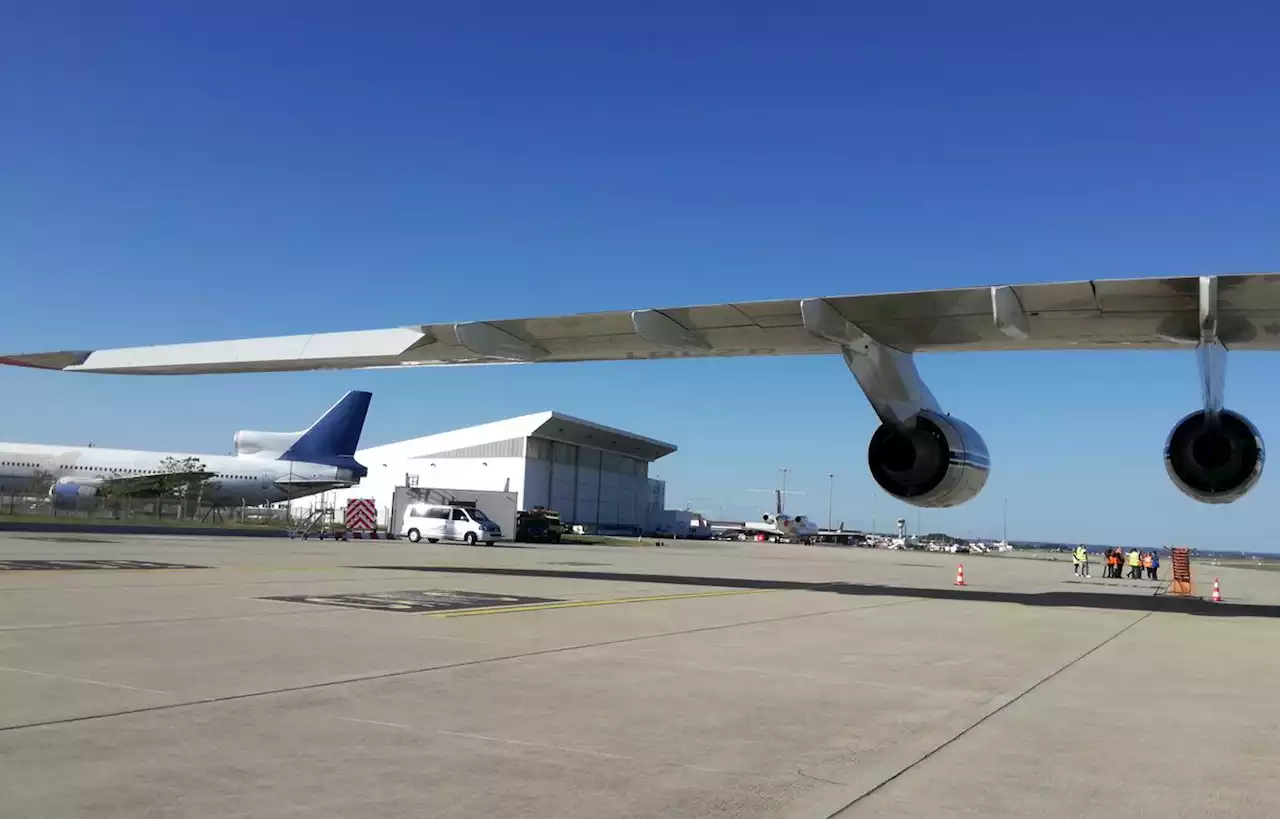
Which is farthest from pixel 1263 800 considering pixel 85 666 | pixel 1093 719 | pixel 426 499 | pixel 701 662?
pixel 426 499

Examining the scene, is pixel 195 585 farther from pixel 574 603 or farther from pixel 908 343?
pixel 908 343

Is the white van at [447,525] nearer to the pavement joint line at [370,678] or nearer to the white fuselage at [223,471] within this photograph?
the white fuselage at [223,471]

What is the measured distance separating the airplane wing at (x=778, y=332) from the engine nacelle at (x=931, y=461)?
1.41 meters

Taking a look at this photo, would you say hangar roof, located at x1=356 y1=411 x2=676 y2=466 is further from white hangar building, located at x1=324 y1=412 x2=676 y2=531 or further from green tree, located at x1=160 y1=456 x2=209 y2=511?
green tree, located at x1=160 y1=456 x2=209 y2=511

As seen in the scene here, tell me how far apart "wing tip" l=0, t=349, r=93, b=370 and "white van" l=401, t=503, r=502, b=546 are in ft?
79.6

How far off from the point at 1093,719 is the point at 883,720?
1.49 metres

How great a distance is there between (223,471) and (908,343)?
48.5 m

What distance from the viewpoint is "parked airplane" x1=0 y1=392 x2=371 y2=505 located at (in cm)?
5150

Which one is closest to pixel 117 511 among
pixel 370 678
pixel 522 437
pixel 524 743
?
pixel 522 437

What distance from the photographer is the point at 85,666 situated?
20.8 feet

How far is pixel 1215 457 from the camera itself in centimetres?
1227

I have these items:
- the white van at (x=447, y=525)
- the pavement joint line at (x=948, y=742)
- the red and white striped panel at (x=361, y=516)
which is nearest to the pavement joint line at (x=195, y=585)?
the pavement joint line at (x=948, y=742)

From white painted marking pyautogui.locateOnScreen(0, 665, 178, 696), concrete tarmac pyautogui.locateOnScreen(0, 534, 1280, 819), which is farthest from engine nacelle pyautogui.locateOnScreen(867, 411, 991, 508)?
white painted marking pyautogui.locateOnScreen(0, 665, 178, 696)

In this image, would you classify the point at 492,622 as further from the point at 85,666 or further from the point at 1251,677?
the point at 1251,677
